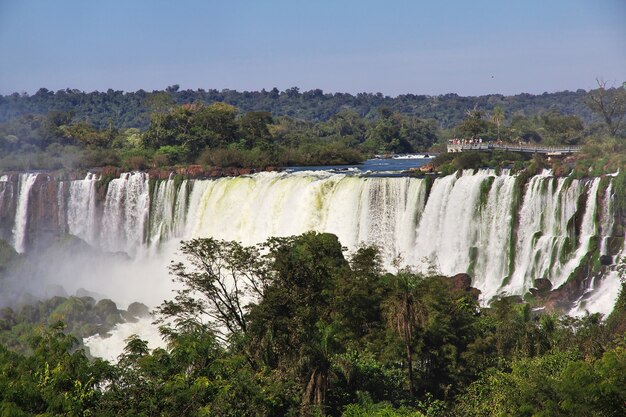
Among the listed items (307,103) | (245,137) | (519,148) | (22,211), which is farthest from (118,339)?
(307,103)

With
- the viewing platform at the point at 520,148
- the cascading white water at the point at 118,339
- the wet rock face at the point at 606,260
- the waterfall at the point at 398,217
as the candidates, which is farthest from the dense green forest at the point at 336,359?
the viewing platform at the point at 520,148

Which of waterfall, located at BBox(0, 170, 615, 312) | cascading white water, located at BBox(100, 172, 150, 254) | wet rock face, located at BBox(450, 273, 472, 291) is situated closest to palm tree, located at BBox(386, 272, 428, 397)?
waterfall, located at BBox(0, 170, 615, 312)

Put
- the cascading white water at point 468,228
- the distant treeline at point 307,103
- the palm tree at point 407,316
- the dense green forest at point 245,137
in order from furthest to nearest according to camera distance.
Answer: the distant treeline at point 307,103, the dense green forest at point 245,137, the cascading white water at point 468,228, the palm tree at point 407,316

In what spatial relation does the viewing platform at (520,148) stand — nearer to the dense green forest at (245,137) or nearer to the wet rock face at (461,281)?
the dense green forest at (245,137)

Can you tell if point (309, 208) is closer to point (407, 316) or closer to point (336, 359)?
point (407, 316)

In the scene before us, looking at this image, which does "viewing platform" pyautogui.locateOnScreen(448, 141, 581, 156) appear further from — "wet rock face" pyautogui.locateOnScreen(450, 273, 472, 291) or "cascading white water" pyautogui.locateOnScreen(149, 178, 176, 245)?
"cascading white water" pyautogui.locateOnScreen(149, 178, 176, 245)

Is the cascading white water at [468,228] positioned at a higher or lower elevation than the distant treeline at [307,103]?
lower
